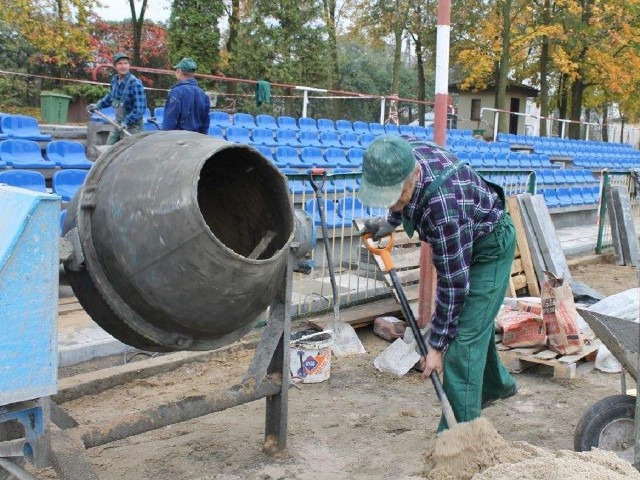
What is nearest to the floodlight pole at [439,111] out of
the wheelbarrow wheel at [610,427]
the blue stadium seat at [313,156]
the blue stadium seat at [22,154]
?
the wheelbarrow wheel at [610,427]

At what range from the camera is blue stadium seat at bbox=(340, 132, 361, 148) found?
14.3 m

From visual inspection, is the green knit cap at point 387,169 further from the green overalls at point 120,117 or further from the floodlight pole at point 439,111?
the green overalls at point 120,117

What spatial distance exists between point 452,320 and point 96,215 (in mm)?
1686

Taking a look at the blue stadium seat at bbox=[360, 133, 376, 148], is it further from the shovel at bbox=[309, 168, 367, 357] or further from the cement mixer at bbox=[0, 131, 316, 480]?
the cement mixer at bbox=[0, 131, 316, 480]

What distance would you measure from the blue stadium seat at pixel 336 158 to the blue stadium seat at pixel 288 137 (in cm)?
87

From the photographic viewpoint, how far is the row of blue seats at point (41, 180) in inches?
263

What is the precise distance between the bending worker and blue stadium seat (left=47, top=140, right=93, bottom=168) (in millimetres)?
5836

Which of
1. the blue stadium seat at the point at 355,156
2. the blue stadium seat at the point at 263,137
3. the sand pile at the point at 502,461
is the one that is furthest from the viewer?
the blue stadium seat at the point at 355,156

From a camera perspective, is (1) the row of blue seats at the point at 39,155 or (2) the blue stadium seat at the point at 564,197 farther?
(2) the blue stadium seat at the point at 564,197

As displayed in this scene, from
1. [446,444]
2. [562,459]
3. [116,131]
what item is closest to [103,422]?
[446,444]

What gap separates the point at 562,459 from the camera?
9.41 feet

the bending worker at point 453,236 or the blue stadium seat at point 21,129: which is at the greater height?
the blue stadium seat at point 21,129

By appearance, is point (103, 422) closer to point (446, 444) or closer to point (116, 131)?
point (446, 444)

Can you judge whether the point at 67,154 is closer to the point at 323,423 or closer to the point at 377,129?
the point at 323,423
